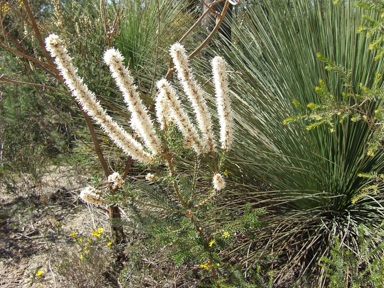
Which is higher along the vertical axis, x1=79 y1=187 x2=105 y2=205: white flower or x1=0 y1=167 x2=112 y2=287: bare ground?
x1=0 y1=167 x2=112 y2=287: bare ground

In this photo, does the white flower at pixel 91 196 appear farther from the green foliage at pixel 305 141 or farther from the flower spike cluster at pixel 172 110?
the green foliage at pixel 305 141

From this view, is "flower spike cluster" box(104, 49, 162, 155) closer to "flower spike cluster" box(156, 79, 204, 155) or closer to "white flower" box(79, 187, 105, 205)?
"flower spike cluster" box(156, 79, 204, 155)

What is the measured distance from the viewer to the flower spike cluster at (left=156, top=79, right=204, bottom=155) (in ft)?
4.14

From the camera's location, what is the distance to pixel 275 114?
2.28 meters

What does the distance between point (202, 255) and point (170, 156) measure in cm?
50

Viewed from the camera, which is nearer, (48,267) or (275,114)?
(275,114)

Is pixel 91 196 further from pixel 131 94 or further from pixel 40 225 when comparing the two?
pixel 40 225

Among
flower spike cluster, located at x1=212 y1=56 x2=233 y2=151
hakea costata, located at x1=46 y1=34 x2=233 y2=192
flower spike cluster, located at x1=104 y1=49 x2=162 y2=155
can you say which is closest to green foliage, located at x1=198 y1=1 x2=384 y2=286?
flower spike cluster, located at x1=212 y1=56 x2=233 y2=151

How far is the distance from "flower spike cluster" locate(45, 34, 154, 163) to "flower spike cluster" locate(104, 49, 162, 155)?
0.29ft

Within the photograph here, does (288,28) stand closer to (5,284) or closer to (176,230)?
(176,230)

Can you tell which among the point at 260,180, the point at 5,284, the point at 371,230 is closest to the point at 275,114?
the point at 260,180

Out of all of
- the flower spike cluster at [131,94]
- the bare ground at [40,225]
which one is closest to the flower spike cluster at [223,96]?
the flower spike cluster at [131,94]

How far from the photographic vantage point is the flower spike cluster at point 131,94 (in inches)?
47.2

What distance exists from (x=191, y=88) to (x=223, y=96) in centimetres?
17
